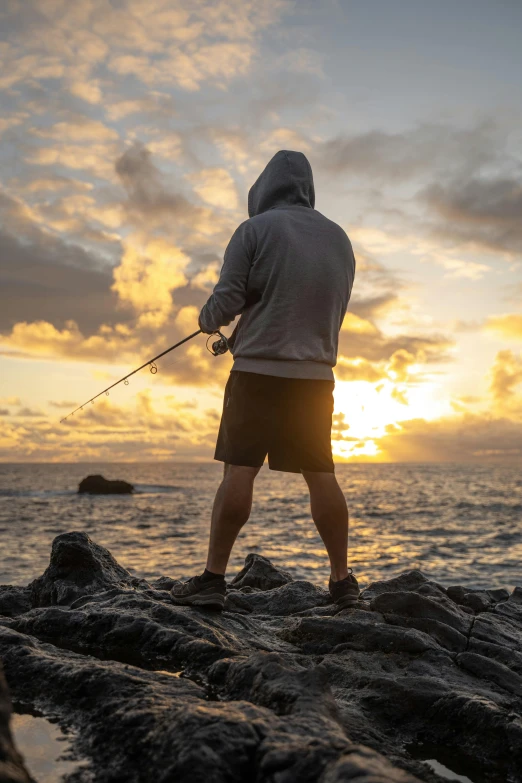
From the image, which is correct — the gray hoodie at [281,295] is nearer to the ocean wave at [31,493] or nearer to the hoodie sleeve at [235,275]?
the hoodie sleeve at [235,275]

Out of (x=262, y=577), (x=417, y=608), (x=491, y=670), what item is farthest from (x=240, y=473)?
(x=262, y=577)

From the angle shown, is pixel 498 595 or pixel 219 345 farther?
pixel 498 595

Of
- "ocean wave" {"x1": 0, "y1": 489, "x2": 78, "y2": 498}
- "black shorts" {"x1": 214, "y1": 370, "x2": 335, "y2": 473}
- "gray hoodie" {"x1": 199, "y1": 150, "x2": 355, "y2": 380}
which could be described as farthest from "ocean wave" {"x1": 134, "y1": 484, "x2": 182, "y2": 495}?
"gray hoodie" {"x1": 199, "y1": 150, "x2": 355, "y2": 380}

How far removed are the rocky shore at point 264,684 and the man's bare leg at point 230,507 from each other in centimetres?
46

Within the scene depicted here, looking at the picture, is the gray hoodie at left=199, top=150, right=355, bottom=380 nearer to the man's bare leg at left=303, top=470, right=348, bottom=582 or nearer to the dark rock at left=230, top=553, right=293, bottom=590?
Result: the man's bare leg at left=303, top=470, right=348, bottom=582

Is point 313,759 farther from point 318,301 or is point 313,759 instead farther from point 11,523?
point 11,523

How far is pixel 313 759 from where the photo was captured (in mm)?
1899

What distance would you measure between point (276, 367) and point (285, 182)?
4.44 feet

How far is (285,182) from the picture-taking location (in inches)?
Answer: 176

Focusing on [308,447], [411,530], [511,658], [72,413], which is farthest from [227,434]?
[411,530]

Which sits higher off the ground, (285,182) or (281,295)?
(285,182)

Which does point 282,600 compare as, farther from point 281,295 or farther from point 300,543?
point 300,543

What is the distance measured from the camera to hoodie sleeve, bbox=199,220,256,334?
409 cm

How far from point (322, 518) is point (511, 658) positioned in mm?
1432
